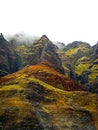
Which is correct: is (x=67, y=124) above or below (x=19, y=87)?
below

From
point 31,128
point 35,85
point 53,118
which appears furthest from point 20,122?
point 35,85

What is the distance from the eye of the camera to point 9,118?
173 meters

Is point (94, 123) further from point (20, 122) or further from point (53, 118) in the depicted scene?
point (20, 122)

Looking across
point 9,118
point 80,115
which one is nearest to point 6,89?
point 9,118

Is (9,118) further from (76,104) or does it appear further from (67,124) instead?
(76,104)

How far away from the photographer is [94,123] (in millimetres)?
193000

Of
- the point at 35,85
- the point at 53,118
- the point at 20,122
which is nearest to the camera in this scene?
the point at 20,122

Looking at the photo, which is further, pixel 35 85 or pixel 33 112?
pixel 35 85

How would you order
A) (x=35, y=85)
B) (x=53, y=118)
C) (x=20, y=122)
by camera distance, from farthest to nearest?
(x=35, y=85) → (x=53, y=118) → (x=20, y=122)

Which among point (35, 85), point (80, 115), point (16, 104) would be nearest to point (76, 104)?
point (80, 115)

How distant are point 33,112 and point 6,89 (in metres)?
23.2

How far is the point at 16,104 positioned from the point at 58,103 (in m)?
24.0

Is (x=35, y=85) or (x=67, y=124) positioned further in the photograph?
(x=35, y=85)

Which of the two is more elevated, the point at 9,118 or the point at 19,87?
the point at 19,87
